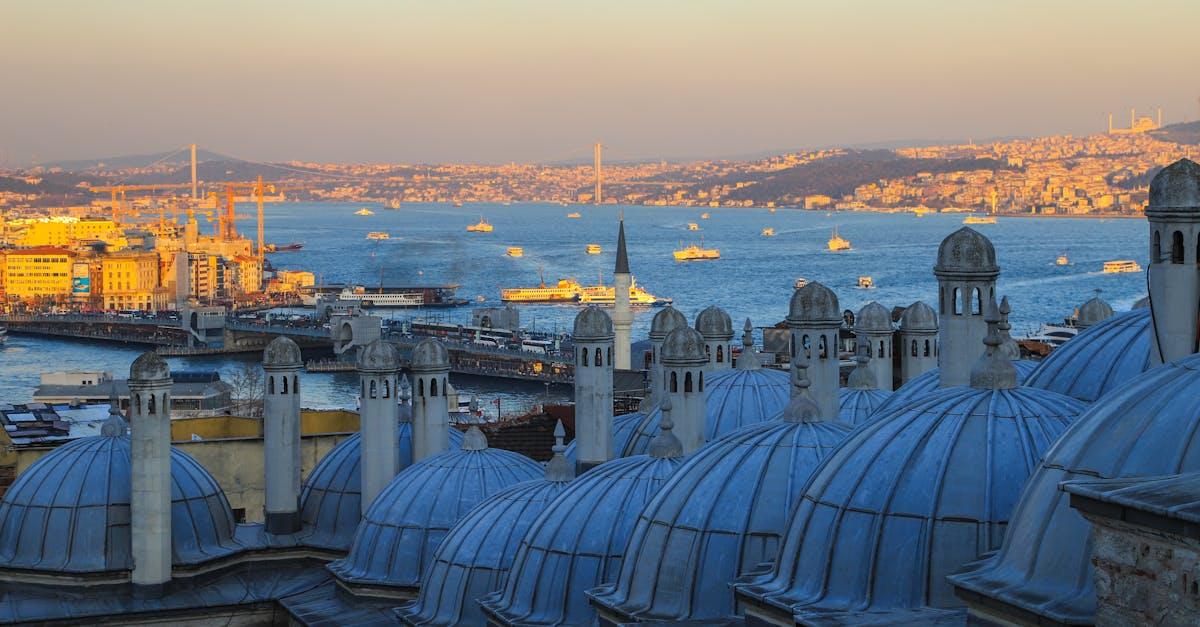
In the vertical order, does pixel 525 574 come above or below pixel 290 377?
below

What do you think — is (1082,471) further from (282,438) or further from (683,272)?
(683,272)

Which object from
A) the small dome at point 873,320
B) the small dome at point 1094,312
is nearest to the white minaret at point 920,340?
the small dome at point 873,320

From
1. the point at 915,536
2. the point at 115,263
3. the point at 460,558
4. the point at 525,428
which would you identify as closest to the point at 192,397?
the point at 525,428

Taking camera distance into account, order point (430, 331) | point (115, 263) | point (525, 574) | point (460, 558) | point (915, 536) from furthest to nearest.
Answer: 1. point (115, 263)
2. point (430, 331)
3. point (460, 558)
4. point (525, 574)
5. point (915, 536)

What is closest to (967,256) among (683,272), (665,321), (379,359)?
(379,359)

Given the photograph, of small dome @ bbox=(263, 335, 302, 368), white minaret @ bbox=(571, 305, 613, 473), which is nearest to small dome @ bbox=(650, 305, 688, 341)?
white minaret @ bbox=(571, 305, 613, 473)

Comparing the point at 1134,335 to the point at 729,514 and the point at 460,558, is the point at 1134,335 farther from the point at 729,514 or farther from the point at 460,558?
the point at 460,558

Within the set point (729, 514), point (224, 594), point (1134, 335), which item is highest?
point (1134, 335)

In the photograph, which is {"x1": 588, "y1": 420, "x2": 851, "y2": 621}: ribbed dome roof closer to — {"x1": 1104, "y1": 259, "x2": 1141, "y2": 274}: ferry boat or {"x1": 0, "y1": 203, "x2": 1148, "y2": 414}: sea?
{"x1": 0, "y1": 203, "x2": 1148, "y2": 414}: sea
